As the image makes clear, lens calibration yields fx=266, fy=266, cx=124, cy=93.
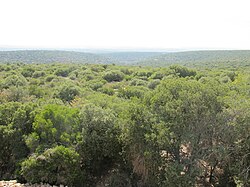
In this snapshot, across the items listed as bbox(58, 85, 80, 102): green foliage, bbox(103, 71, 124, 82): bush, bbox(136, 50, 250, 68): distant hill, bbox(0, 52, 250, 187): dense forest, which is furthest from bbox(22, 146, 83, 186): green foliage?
bbox(136, 50, 250, 68): distant hill

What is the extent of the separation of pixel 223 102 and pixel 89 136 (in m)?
5.96

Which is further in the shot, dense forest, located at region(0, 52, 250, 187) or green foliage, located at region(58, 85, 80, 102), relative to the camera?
green foliage, located at region(58, 85, 80, 102)

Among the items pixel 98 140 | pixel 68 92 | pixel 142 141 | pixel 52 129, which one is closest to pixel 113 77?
pixel 68 92

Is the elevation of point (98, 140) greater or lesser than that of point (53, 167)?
greater

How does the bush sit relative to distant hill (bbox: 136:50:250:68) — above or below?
above

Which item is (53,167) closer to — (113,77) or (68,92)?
(68,92)

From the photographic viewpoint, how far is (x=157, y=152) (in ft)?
34.3

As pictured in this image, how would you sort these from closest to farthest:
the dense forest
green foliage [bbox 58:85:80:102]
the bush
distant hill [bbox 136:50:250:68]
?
the dense forest
green foliage [bbox 58:85:80:102]
the bush
distant hill [bbox 136:50:250:68]

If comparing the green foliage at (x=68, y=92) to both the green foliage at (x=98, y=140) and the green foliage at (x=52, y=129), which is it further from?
the green foliage at (x=98, y=140)

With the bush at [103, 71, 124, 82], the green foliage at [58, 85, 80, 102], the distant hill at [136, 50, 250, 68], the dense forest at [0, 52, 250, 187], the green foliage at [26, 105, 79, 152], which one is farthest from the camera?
the distant hill at [136, 50, 250, 68]

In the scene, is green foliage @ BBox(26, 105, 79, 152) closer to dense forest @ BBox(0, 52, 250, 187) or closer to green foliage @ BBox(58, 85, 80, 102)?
dense forest @ BBox(0, 52, 250, 187)

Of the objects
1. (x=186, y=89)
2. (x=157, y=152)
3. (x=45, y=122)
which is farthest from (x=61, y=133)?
(x=186, y=89)

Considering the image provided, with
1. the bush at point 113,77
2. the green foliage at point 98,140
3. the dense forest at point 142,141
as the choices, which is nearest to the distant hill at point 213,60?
the bush at point 113,77

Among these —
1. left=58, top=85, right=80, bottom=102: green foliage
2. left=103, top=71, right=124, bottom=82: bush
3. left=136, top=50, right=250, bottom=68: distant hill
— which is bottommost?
left=136, top=50, right=250, bottom=68: distant hill
